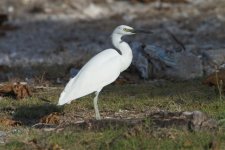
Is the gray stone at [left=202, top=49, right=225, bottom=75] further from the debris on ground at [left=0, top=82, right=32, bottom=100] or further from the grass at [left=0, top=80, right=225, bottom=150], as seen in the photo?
the debris on ground at [left=0, top=82, right=32, bottom=100]

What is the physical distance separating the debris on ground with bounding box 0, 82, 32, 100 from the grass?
16 cm

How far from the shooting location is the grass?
7.93 meters

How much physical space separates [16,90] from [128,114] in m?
2.21

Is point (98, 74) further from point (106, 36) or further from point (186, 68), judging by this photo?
point (106, 36)

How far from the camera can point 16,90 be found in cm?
1168

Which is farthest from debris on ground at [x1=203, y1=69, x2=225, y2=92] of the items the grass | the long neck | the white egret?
the white egret

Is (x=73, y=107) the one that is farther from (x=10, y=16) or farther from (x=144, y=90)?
(x=10, y=16)

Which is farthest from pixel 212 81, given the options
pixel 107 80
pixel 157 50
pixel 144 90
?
pixel 107 80

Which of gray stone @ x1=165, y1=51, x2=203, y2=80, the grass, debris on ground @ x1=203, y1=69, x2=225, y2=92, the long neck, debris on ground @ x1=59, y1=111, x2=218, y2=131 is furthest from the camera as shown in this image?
gray stone @ x1=165, y1=51, x2=203, y2=80

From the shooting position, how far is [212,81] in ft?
39.5

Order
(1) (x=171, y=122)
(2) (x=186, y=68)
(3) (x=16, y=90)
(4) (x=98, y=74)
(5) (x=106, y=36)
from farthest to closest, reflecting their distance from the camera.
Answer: (5) (x=106, y=36), (2) (x=186, y=68), (3) (x=16, y=90), (4) (x=98, y=74), (1) (x=171, y=122)

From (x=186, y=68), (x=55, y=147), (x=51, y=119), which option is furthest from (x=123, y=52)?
(x=186, y=68)

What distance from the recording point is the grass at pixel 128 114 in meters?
7.93

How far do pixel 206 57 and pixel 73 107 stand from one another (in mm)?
4126
